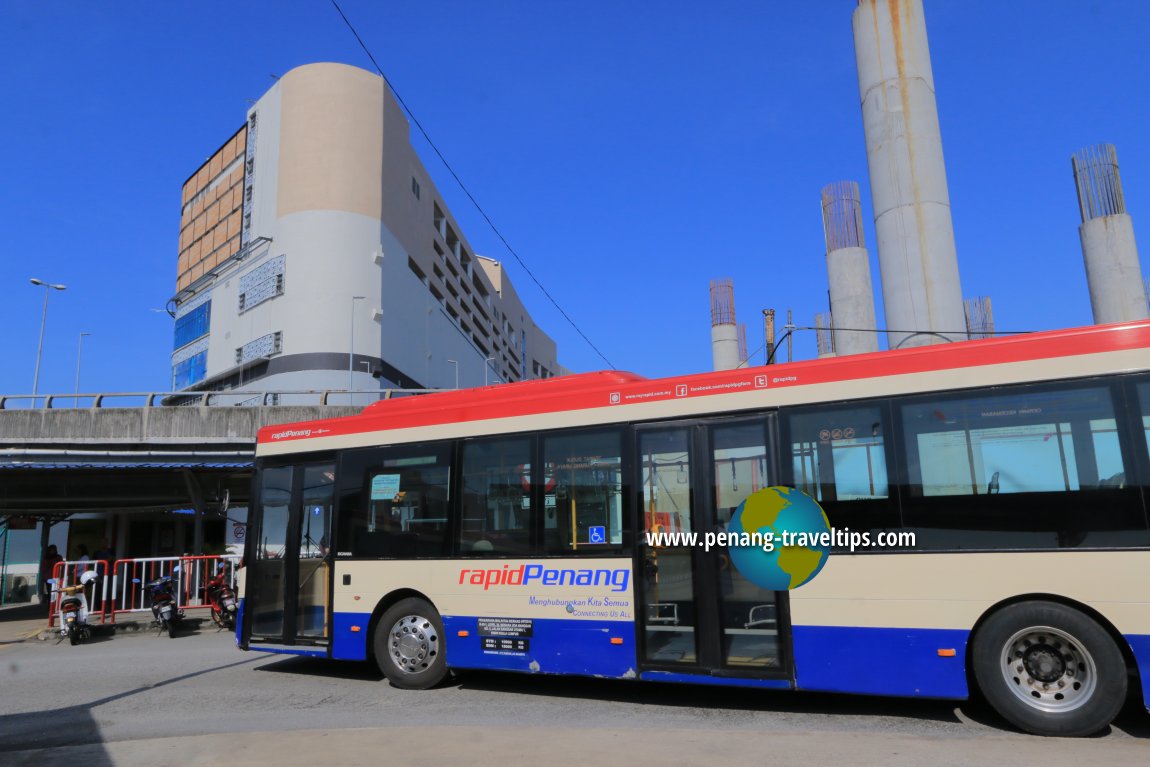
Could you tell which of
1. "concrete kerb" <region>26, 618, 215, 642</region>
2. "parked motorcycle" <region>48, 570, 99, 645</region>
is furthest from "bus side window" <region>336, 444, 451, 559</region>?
"parked motorcycle" <region>48, 570, 99, 645</region>

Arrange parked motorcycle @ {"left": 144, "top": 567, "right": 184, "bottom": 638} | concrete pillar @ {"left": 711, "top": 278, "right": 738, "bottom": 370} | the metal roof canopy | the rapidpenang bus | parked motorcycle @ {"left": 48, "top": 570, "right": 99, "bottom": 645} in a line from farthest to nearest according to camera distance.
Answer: concrete pillar @ {"left": 711, "top": 278, "right": 738, "bottom": 370}
the metal roof canopy
parked motorcycle @ {"left": 144, "top": 567, "right": 184, "bottom": 638}
parked motorcycle @ {"left": 48, "top": 570, "right": 99, "bottom": 645}
the rapidpenang bus

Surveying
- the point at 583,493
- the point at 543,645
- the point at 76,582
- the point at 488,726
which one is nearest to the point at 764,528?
the point at 583,493

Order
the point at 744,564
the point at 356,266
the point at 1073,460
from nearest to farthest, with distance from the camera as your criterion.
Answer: the point at 1073,460, the point at 744,564, the point at 356,266

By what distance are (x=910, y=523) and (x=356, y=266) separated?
4322 centimetres

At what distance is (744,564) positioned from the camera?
721cm

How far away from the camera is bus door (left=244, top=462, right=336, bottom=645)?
9648 millimetres

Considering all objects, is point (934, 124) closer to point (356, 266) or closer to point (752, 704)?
point (752, 704)

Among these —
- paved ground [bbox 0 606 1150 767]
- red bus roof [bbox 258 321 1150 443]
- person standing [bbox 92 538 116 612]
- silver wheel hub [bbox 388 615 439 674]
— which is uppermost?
red bus roof [bbox 258 321 1150 443]

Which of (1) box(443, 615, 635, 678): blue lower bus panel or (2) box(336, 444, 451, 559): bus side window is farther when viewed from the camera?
(2) box(336, 444, 451, 559): bus side window

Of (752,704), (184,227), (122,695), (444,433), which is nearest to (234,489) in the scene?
(122,695)

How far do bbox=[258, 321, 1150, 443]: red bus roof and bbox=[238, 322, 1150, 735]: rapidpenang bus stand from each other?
3cm

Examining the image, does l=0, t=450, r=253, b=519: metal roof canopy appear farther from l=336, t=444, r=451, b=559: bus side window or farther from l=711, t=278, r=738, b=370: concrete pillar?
l=711, t=278, r=738, b=370: concrete pillar

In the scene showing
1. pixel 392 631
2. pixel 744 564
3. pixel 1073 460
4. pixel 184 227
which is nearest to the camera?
pixel 1073 460

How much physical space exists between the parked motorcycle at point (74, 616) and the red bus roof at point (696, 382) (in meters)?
6.36
